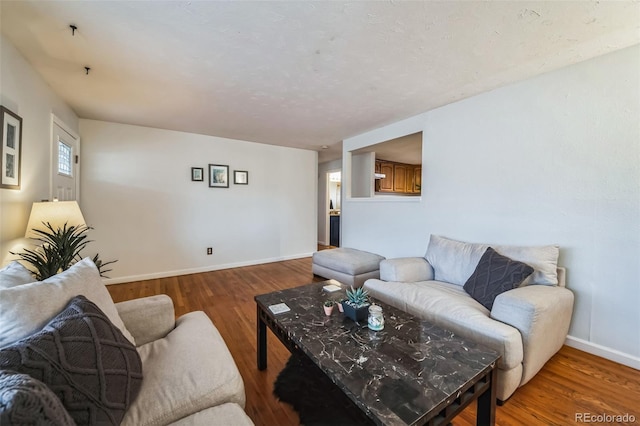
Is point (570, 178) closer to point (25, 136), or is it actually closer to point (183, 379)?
point (183, 379)

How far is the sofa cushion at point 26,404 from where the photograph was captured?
50cm

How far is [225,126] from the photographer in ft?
11.8

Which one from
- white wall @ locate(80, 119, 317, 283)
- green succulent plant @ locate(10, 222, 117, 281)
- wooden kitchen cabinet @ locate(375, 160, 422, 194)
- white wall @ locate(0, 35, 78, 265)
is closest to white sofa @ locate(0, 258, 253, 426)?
green succulent plant @ locate(10, 222, 117, 281)

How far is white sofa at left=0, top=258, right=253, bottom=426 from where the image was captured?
33.9 inches

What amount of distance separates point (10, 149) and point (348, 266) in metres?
3.08

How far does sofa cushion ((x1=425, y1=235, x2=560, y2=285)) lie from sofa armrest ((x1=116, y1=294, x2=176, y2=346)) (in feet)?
7.59

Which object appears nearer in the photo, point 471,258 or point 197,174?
point 471,258

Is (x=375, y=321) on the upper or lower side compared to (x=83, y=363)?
lower

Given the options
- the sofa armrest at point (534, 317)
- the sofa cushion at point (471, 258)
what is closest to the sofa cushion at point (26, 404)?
the sofa armrest at point (534, 317)

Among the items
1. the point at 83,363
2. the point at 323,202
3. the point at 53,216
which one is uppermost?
the point at 323,202

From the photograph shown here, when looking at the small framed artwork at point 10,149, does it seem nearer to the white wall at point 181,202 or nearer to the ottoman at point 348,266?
the white wall at point 181,202

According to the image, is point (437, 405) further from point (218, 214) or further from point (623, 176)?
point (218, 214)

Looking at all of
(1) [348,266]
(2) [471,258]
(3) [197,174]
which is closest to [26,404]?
(2) [471,258]

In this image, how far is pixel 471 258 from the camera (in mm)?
2285
